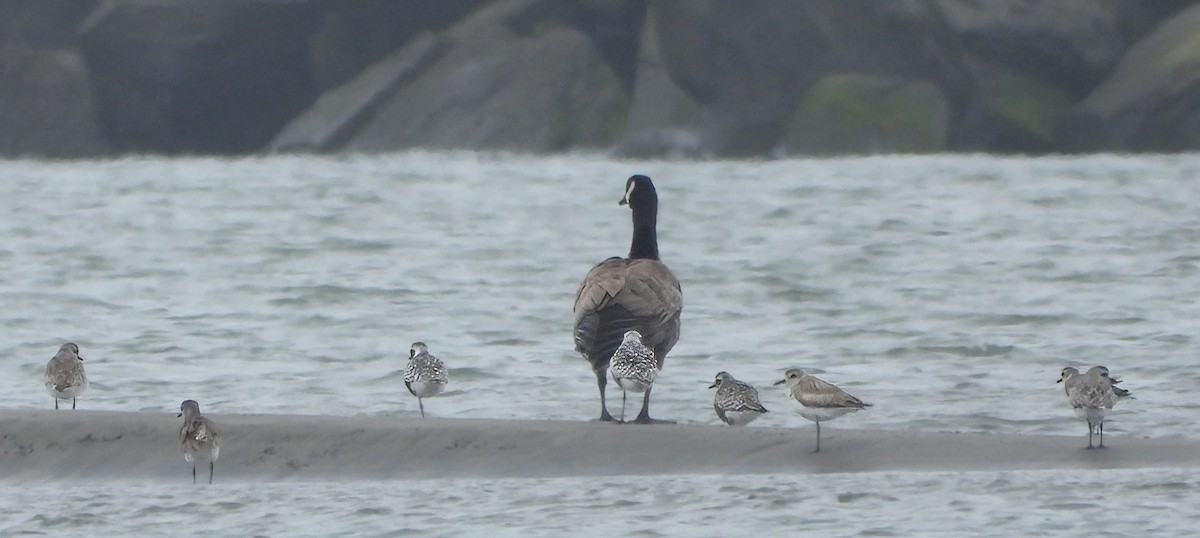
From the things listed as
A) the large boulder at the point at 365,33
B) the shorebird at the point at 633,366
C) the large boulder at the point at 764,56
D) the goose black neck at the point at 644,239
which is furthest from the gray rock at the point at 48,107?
the shorebird at the point at 633,366

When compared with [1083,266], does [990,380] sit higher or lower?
lower

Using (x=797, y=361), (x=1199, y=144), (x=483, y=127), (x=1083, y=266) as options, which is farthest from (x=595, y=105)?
(x=797, y=361)

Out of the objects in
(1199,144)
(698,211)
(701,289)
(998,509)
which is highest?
(1199,144)

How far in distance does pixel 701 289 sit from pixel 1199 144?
1537 inches

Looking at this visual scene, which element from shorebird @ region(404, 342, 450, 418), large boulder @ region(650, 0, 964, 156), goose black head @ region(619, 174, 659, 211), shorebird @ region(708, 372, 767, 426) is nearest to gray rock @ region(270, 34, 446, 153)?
large boulder @ region(650, 0, 964, 156)

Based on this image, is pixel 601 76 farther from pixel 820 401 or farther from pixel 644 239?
pixel 820 401

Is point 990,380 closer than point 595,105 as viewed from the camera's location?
Yes

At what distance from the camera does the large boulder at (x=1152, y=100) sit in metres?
63.2

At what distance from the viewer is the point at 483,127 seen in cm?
7438

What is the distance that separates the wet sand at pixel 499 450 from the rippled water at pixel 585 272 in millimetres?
478

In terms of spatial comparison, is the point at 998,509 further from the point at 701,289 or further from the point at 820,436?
the point at 701,289

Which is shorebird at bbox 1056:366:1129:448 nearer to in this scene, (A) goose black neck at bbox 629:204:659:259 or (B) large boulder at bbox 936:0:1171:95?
(A) goose black neck at bbox 629:204:659:259

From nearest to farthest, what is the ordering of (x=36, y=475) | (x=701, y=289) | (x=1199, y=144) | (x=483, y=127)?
(x=36, y=475), (x=701, y=289), (x=1199, y=144), (x=483, y=127)

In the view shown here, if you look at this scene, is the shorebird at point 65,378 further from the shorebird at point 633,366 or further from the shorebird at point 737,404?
the shorebird at point 737,404
